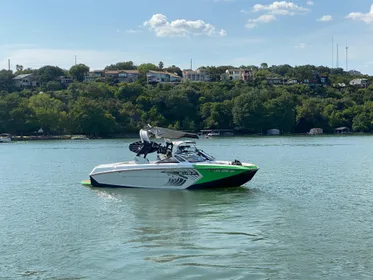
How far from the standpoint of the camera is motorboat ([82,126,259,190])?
28.2m

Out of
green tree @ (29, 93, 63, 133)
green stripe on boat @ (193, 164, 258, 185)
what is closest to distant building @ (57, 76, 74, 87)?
green tree @ (29, 93, 63, 133)

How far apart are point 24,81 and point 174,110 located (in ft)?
208

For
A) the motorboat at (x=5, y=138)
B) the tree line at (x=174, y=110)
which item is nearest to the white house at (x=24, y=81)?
the tree line at (x=174, y=110)

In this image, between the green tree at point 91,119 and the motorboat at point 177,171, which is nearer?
the motorboat at point 177,171

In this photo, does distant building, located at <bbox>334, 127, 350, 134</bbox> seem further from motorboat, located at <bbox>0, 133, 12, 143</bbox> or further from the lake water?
the lake water

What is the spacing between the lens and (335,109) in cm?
16275

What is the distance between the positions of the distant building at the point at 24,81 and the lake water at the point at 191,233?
160m

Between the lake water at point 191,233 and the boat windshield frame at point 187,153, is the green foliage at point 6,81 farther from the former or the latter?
the boat windshield frame at point 187,153

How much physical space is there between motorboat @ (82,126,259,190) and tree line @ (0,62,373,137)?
4311 inches

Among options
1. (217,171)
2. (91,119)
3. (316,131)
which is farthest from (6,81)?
(217,171)

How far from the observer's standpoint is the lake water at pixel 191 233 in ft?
46.9

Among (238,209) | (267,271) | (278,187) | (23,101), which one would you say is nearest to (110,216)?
(238,209)

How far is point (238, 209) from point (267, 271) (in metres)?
9.00

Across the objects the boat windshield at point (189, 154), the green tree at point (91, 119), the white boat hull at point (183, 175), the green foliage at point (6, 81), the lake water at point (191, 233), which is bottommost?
the lake water at point (191, 233)
